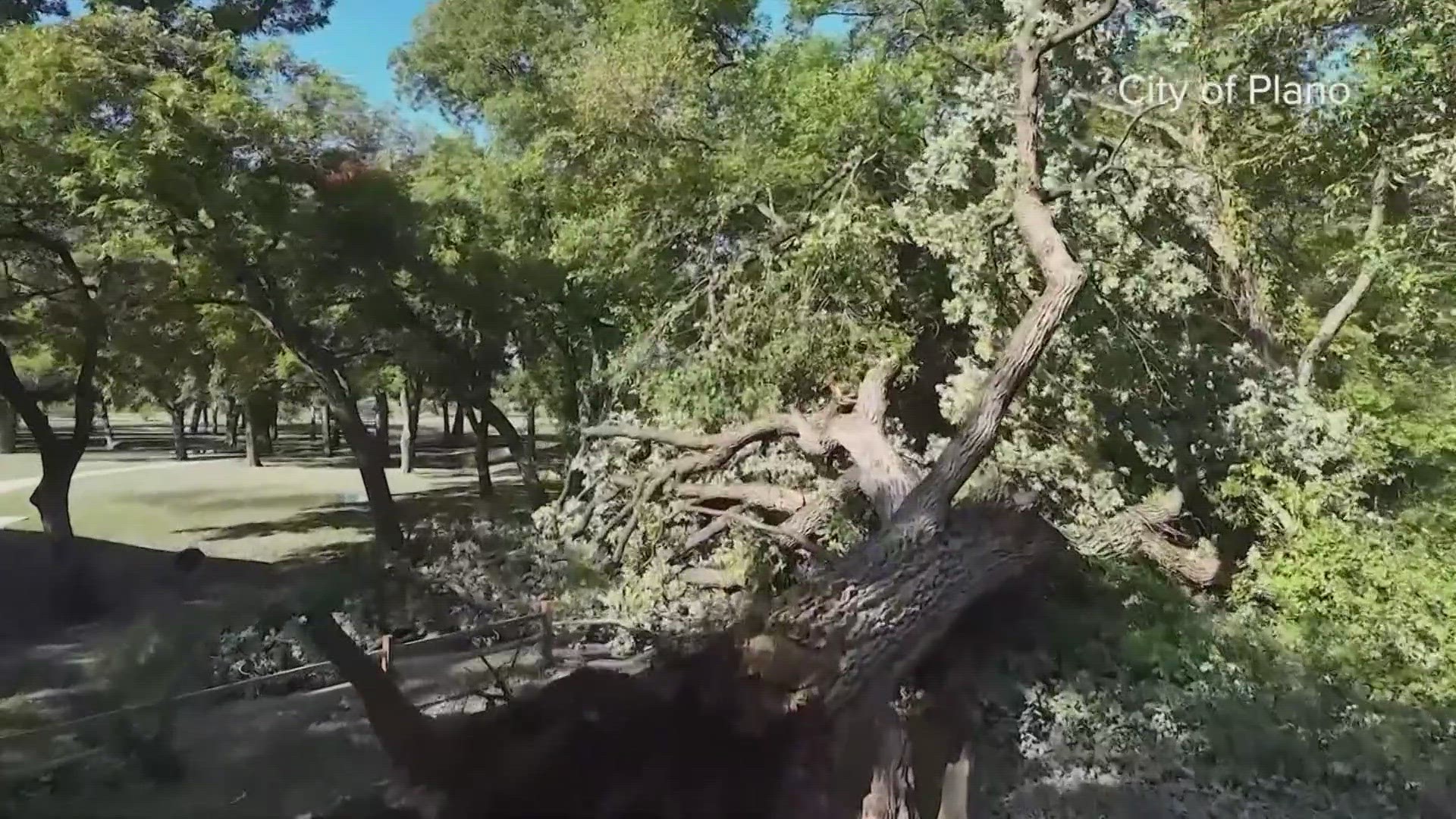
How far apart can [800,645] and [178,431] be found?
1.56 meters

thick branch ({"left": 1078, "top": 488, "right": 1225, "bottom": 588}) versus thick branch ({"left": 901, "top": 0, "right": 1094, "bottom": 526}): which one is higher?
thick branch ({"left": 901, "top": 0, "right": 1094, "bottom": 526})

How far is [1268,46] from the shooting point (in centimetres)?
366

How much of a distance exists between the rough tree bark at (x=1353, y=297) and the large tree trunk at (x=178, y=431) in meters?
3.70

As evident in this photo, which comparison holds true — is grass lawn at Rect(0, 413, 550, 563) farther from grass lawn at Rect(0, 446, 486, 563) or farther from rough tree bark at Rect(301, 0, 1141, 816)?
rough tree bark at Rect(301, 0, 1141, 816)

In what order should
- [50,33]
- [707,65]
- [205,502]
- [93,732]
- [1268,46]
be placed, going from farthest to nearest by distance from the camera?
[707,65]
[1268,46]
[205,502]
[50,33]
[93,732]

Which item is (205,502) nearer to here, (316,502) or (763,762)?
(316,502)

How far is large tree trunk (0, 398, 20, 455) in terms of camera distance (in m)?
1.99

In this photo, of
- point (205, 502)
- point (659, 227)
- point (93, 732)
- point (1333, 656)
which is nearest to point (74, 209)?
point (205, 502)

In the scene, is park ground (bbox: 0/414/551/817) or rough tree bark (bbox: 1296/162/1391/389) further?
rough tree bark (bbox: 1296/162/1391/389)

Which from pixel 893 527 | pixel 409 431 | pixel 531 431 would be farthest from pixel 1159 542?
pixel 409 431

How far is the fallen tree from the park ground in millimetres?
114

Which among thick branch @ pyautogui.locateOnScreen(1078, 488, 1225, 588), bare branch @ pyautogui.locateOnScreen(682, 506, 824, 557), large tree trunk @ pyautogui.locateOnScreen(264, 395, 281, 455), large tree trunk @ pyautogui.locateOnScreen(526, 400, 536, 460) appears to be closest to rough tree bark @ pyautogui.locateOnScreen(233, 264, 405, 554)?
A: large tree trunk @ pyautogui.locateOnScreen(264, 395, 281, 455)

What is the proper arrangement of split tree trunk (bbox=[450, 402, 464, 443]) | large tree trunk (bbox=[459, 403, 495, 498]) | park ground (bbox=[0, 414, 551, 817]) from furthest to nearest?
large tree trunk (bbox=[459, 403, 495, 498]) < split tree trunk (bbox=[450, 402, 464, 443]) < park ground (bbox=[0, 414, 551, 817])

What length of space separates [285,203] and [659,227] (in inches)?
71.7
